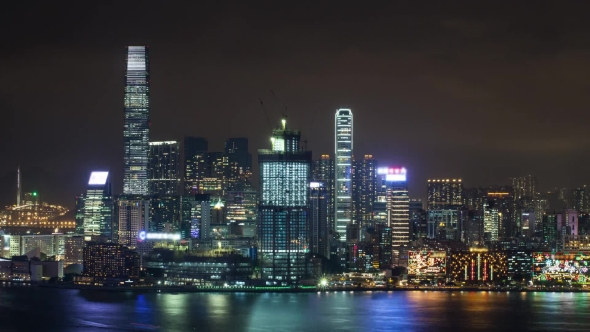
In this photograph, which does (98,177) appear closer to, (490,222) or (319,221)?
(319,221)

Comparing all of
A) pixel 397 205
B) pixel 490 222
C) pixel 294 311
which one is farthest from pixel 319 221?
pixel 294 311

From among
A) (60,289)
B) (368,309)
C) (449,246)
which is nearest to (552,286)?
(449,246)

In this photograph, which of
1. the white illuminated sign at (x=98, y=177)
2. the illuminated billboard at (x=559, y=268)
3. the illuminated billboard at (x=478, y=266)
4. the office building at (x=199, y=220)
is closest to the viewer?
the illuminated billboard at (x=478, y=266)

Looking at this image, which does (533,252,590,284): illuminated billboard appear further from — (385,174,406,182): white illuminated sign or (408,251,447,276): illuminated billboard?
(385,174,406,182): white illuminated sign

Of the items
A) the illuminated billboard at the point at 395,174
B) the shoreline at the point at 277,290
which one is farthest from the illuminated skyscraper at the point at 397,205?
the shoreline at the point at 277,290

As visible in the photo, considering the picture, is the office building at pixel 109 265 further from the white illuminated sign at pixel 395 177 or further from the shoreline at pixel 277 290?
the white illuminated sign at pixel 395 177

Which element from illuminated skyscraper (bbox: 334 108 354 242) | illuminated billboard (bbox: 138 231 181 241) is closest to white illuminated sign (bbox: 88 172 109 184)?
illuminated billboard (bbox: 138 231 181 241)
